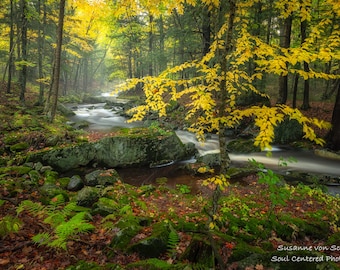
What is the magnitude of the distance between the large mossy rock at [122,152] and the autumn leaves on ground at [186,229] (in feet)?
5.81

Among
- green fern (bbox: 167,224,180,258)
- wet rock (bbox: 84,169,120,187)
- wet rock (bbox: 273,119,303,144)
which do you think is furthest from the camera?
wet rock (bbox: 273,119,303,144)

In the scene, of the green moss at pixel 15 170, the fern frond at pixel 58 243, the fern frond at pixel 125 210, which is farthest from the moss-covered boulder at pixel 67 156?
the fern frond at pixel 58 243

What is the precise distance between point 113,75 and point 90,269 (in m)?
39.5

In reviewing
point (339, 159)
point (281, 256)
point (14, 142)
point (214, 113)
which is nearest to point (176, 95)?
point (214, 113)

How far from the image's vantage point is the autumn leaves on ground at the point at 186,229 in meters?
3.52

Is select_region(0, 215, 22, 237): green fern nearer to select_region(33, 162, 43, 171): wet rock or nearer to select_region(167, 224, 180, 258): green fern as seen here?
select_region(167, 224, 180, 258): green fern

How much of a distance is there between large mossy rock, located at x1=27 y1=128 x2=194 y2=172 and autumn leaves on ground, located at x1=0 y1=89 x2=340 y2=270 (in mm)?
1770

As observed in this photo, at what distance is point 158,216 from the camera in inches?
226

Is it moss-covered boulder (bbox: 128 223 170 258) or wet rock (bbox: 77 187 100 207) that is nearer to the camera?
moss-covered boulder (bbox: 128 223 170 258)

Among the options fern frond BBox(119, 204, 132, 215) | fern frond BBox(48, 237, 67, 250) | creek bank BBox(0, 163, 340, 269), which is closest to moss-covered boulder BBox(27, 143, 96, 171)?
creek bank BBox(0, 163, 340, 269)

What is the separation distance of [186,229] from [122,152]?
6660 millimetres

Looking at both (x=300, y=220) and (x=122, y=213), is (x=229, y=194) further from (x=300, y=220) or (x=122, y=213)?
(x=122, y=213)

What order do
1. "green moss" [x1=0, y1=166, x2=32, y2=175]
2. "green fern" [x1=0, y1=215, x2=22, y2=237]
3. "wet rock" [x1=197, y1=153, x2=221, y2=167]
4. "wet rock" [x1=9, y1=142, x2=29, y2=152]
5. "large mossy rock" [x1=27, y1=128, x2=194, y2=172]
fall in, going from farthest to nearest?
"wet rock" [x1=197, y1=153, x2=221, y2=167]
"wet rock" [x1=9, y1=142, x2=29, y2=152]
"large mossy rock" [x1=27, y1=128, x2=194, y2=172]
"green moss" [x1=0, y1=166, x2=32, y2=175]
"green fern" [x1=0, y1=215, x2=22, y2=237]

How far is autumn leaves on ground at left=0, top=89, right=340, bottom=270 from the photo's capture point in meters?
3.52
